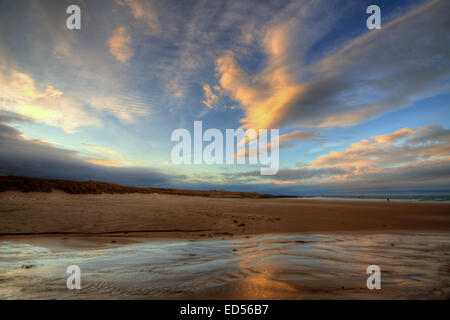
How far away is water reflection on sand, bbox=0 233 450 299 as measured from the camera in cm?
217

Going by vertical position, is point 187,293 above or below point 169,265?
above

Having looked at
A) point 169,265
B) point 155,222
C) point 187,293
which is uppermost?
point 187,293

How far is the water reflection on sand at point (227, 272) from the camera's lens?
7.13 feet

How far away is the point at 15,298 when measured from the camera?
202cm

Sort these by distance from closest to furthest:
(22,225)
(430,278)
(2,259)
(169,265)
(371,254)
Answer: (430,278)
(169,265)
(2,259)
(371,254)
(22,225)

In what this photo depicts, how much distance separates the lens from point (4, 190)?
1280 centimetres

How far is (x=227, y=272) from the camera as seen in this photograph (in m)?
2.84

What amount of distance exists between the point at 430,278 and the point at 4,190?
62.3ft

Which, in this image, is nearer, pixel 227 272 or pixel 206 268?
pixel 227 272

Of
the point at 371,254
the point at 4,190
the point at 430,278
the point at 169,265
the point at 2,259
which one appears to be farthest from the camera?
the point at 4,190
